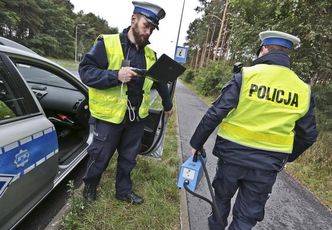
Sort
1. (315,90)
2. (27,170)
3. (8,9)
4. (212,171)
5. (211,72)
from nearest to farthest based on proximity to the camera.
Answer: (27,170)
(212,171)
(315,90)
(211,72)
(8,9)

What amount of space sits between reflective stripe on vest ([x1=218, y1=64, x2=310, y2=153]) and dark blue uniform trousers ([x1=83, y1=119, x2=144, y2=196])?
1102 mm

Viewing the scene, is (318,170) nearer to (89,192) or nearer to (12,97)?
(89,192)

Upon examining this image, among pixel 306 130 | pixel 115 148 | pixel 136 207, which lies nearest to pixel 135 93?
pixel 115 148

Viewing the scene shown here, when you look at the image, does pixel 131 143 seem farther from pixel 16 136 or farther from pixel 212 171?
pixel 212 171

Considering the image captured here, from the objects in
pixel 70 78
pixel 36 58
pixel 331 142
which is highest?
pixel 36 58

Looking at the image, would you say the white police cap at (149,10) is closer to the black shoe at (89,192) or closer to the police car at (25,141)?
the police car at (25,141)

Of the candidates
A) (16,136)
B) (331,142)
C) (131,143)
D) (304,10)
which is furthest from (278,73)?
(304,10)

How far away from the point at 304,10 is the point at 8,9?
40351 mm

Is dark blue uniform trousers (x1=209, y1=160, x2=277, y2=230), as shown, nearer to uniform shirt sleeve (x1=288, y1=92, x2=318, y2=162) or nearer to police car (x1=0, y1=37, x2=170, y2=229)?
uniform shirt sleeve (x1=288, y1=92, x2=318, y2=162)

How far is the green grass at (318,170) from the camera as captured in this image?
4652mm

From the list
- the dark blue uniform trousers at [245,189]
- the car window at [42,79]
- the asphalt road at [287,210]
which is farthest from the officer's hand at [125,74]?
the car window at [42,79]

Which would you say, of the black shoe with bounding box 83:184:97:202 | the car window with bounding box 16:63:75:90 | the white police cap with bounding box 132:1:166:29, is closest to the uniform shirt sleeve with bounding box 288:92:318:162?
the white police cap with bounding box 132:1:166:29

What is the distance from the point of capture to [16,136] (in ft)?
6.57

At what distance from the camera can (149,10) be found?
248cm
